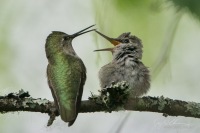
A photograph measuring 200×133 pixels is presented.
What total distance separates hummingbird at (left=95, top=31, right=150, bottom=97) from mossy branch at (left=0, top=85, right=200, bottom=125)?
0.25 m

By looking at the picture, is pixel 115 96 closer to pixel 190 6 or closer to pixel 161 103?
pixel 161 103

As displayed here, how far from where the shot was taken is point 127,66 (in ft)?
6.48

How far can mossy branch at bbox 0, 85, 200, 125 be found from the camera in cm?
131

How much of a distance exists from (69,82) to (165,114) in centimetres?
42

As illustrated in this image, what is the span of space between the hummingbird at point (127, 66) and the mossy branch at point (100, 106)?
0.82ft

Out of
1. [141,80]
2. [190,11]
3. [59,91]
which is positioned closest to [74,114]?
[59,91]

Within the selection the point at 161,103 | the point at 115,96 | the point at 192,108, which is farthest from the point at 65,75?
the point at 192,108

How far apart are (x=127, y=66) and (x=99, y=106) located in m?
0.62

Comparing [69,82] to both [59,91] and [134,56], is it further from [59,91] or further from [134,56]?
[134,56]

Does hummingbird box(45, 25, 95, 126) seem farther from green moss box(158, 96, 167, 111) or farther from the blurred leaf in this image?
the blurred leaf

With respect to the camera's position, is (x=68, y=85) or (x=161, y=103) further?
(x=161, y=103)

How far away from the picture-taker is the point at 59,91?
50.0 inches

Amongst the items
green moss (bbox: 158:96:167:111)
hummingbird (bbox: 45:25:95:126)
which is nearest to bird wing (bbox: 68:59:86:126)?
hummingbird (bbox: 45:25:95:126)

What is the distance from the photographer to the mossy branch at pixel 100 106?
1.31 meters
